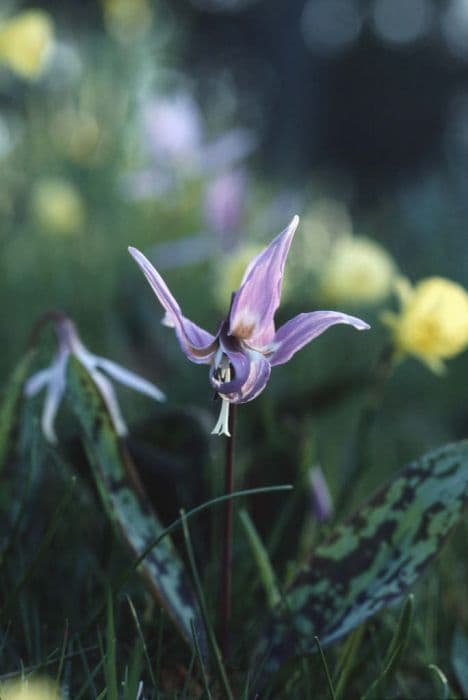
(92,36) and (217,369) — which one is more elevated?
(92,36)

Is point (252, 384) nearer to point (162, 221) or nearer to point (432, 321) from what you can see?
point (432, 321)

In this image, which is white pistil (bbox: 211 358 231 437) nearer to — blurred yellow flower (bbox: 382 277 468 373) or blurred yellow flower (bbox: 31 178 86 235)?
blurred yellow flower (bbox: 382 277 468 373)

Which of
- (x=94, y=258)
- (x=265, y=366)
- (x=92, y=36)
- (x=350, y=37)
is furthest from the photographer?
(x=350, y=37)

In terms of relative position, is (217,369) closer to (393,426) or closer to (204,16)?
(393,426)

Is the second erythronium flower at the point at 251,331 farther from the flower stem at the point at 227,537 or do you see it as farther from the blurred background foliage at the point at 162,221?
the blurred background foliage at the point at 162,221

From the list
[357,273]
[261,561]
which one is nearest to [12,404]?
[261,561]

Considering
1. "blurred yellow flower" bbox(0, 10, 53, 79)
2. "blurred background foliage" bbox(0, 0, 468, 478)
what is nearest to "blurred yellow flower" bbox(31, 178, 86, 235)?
"blurred background foliage" bbox(0, 0, 468, 478)

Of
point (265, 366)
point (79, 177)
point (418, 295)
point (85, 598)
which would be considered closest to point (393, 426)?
point (418, 295)
